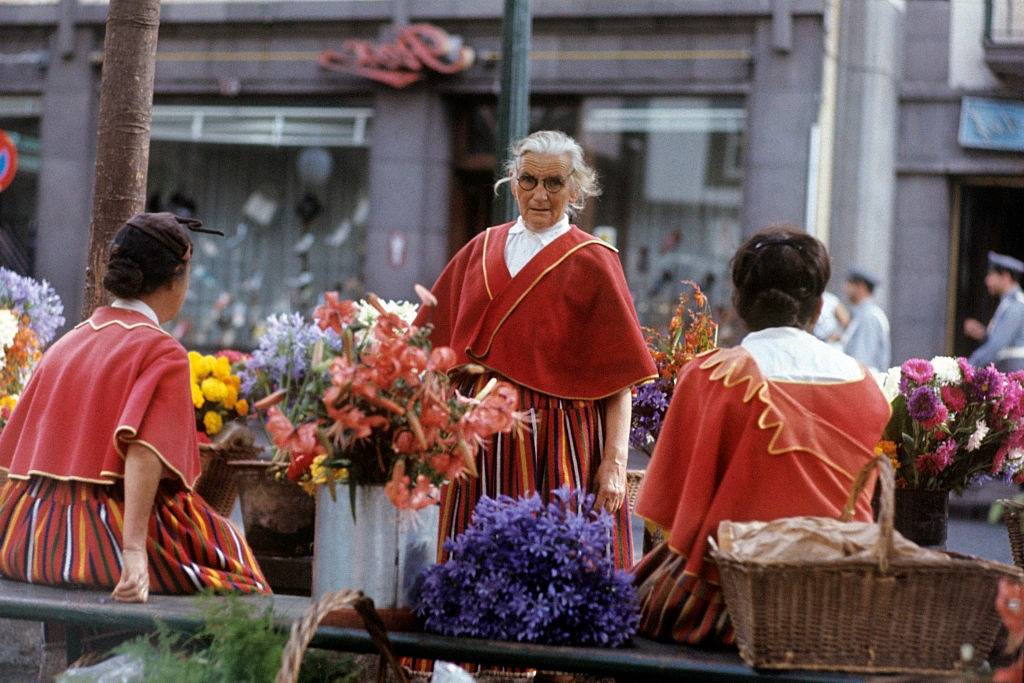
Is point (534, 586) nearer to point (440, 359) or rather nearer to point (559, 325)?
point (440, 359)

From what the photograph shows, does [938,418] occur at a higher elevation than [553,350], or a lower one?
lower

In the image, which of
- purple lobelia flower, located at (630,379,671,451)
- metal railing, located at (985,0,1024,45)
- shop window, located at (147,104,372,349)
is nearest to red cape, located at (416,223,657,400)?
purple lobelia flower, located at (630,379,671,451)

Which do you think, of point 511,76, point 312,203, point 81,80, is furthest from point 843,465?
point 81,80

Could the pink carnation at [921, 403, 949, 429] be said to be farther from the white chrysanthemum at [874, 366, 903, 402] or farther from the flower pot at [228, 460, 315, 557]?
the flower pot at [228, 460, 315, 557]

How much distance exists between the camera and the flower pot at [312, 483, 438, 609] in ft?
11.1

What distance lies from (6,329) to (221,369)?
2.84 feet

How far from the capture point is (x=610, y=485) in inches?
180

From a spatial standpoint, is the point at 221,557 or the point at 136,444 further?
the point at 221,557

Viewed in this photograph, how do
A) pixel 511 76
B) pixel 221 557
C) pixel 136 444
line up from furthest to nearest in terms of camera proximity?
pixel 511 76, pixel 221 557, pixel 136 444

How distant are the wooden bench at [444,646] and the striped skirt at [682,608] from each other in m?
0.05

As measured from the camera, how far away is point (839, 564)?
301cm

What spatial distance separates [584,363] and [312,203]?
12546mm

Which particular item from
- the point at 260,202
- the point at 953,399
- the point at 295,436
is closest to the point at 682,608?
the point at 295,436

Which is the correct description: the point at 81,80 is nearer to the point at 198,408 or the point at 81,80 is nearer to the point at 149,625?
the point at 198,408
